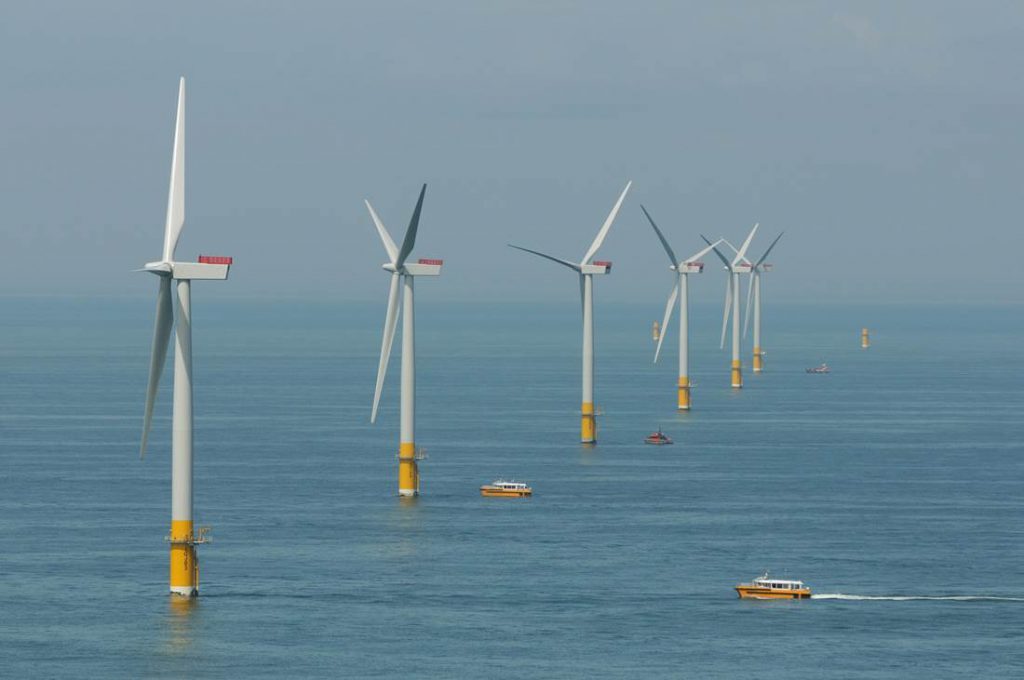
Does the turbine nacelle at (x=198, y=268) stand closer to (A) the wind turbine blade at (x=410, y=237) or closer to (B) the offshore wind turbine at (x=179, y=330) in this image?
(B) the offshore wind turbine at (x=179, y=330)

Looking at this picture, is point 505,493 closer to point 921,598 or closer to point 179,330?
point 921,598

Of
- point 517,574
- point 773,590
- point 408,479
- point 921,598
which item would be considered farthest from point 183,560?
point 408,479

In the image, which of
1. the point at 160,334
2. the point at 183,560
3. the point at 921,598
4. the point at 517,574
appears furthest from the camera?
the point at 517,574

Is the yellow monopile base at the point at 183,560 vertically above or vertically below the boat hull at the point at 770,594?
above

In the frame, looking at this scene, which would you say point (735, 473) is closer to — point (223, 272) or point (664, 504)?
point (664, 504)

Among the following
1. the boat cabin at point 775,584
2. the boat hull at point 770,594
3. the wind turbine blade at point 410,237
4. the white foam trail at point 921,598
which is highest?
the wind turbine blade at point 410,237

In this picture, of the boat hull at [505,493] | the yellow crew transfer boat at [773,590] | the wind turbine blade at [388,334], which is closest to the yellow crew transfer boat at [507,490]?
the boat hull at [505,493]
